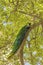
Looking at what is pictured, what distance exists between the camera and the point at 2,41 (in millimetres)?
7410

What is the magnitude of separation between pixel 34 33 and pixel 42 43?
0.50 m

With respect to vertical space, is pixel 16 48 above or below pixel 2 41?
below

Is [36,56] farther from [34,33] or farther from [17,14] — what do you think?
[17,14]

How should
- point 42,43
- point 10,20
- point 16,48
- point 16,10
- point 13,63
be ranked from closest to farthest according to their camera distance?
point 16,48, point 16,10, point 10,20, point 42,43, point 13,63

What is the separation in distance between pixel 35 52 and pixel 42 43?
68 centimetres

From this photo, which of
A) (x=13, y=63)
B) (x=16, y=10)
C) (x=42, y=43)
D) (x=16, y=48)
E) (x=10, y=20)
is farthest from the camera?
(x=13, y=63)

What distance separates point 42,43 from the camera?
23.6 ft

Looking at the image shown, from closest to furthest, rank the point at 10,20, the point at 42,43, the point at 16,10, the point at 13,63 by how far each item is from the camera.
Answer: the point at 16,10 < the point at 10,20 < the point at 42,43 < the point at 13,63

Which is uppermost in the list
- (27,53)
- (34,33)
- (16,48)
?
(34,33)

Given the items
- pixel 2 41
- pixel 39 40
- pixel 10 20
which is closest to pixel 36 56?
pixel 39 40

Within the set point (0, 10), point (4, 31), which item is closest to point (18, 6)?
point (0, 10)

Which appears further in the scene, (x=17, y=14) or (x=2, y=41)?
(x=2, y=41)

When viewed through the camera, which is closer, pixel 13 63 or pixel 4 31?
pixel 4 31

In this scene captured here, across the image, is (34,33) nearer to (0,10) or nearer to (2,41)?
(2,41)
